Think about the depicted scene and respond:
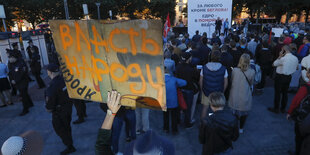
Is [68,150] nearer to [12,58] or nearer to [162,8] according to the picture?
[12,58]

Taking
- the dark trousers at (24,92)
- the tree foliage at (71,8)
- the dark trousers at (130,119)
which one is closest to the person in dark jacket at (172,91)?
the dark trousers at (130,119)

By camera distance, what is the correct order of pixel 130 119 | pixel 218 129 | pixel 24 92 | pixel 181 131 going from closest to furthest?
pixel 218 129 < pixel 130 119 < pixel 181 131 < pixel 24 92

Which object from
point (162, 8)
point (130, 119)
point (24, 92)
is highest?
point (162, 8)

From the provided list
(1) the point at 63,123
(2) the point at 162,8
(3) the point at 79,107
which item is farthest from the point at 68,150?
(2) the point at 162,8

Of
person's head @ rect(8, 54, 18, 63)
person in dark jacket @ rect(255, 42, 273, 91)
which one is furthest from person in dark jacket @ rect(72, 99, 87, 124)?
person in dark jacket @ rect(255, 42, 273, 91)

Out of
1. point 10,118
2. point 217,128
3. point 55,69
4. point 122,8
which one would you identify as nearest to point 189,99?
point 217,128

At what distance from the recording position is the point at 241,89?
14.3 ft

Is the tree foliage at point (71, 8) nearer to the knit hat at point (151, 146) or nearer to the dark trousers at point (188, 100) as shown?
the dark trousers at point (188, 100)

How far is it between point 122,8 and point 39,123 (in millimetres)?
32887

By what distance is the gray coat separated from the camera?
4.32 metres

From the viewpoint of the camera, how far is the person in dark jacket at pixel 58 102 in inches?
152

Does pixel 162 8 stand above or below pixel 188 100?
above

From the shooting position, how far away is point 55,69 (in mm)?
3957

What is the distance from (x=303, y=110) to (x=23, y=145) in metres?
3.78
